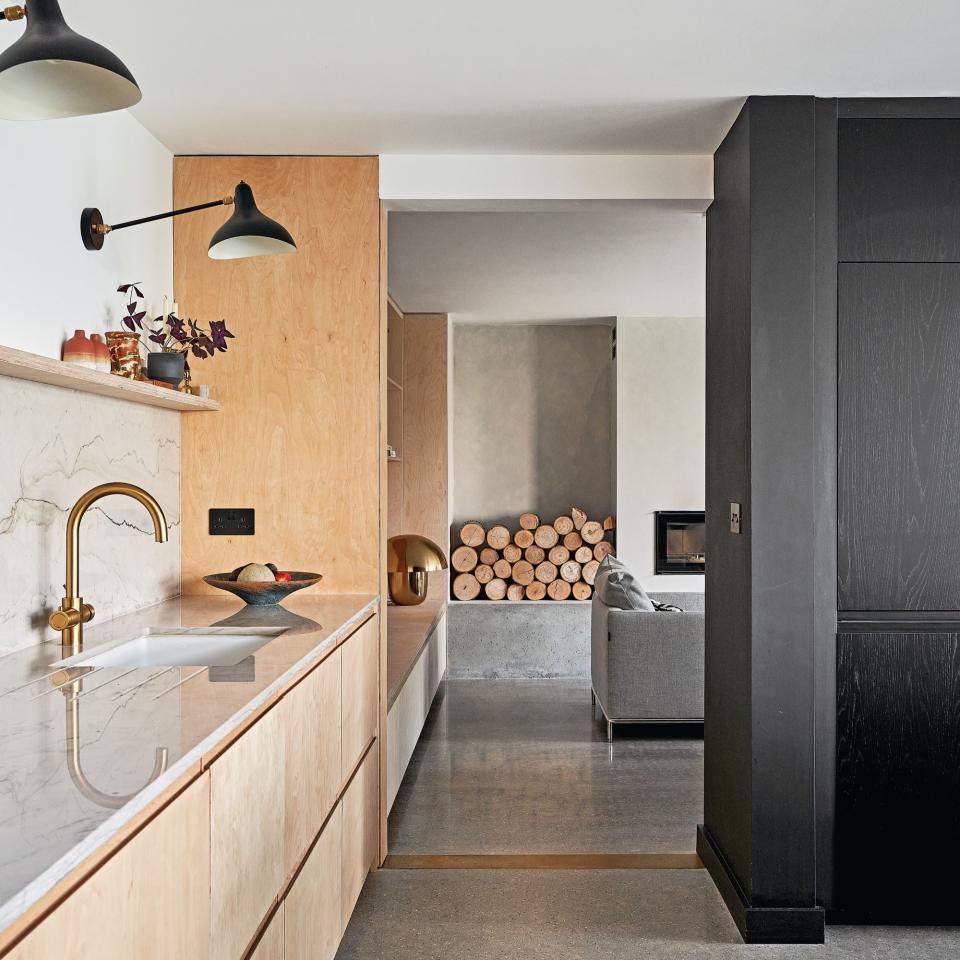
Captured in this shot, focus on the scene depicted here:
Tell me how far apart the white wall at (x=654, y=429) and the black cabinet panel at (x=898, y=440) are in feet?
13.3

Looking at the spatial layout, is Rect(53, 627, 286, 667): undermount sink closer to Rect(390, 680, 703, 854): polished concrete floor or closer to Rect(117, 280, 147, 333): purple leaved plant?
Rect(117, 280, 147, 333): purple leaved plant

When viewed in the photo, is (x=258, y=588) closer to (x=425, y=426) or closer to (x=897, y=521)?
(x=897, y=521)

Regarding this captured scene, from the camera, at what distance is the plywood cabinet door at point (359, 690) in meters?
2.70

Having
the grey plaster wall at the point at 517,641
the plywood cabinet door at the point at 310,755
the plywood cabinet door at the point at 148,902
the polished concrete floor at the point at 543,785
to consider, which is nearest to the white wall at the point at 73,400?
the plywood cabinet door at the point at 310,755

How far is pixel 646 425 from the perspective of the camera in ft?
22.7

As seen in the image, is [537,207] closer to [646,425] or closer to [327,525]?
[327,525]

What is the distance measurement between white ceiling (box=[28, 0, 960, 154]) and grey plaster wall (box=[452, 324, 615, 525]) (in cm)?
425

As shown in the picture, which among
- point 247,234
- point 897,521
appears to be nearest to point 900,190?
point 897,521

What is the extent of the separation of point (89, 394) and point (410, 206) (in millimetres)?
1367

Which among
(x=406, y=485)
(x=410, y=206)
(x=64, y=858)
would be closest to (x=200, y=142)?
(x=410, y=206)

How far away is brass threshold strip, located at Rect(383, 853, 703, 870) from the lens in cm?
329

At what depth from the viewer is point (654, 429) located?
6.91 meters

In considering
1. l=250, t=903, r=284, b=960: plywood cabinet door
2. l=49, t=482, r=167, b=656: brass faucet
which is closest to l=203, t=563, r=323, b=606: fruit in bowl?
l=49, t=482, r=167, b=656: brass faucet

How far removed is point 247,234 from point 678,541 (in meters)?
4.90
